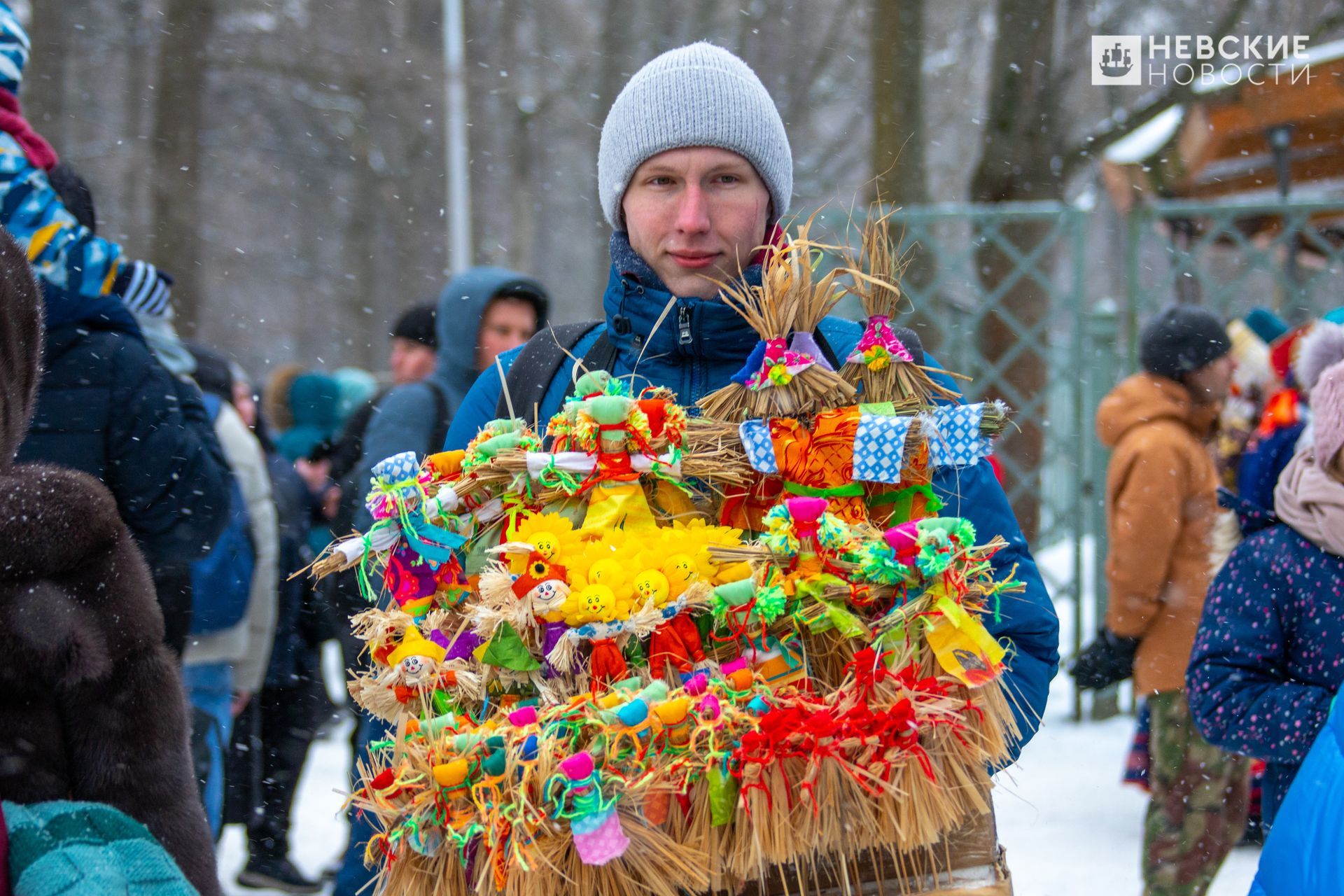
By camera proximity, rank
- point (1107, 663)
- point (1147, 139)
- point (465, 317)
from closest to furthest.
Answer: point (465, 317) < point (1107, 663) < point (1147, 139)

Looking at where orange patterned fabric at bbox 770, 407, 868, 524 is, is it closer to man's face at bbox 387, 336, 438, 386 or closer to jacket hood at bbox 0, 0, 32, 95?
jacket hood at bbox 0, 0, 32, 95

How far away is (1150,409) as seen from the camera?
432 centimetres

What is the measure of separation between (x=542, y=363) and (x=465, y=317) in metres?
2.02

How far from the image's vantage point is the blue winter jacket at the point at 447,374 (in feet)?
11.8

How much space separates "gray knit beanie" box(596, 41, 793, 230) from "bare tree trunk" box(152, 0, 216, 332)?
994 centimetres

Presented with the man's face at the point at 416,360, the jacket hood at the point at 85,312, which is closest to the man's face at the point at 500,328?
the man's face at the point at 416,360

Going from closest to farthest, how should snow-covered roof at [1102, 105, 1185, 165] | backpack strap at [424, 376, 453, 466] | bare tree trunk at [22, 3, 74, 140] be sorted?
backpack strap at [424, 376, 453, 466]
snow-covered roof at [1102, 105, 1185, 165]
bare tree trunk at [22, 3, 74, 140]

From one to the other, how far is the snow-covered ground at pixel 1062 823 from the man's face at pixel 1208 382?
143cm

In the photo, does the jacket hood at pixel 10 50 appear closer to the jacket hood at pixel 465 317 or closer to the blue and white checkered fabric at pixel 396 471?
the jacket hood at pixel 465 317

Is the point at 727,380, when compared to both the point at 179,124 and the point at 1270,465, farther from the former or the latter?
the point at 179,124

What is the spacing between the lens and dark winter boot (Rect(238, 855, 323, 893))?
13.9 feet

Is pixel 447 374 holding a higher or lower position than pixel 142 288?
lower

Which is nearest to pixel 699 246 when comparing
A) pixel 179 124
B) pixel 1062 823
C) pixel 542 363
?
pixel 542 363

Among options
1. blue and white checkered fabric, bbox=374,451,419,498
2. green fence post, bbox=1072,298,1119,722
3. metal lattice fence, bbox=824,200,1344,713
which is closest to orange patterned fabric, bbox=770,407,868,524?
blue and white checkered fabric, bbox=374,451,419,498
